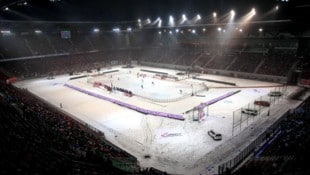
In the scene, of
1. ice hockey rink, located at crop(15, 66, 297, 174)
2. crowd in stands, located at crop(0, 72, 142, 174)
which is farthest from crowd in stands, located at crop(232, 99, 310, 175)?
crowd in stands, located at crop(0, 72, 142, 174)

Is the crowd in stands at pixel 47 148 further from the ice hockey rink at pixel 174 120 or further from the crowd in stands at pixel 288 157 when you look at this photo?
the crowd in stands at pixel 288 157

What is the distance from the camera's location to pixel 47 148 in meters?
15.5

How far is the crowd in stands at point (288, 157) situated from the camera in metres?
12.9

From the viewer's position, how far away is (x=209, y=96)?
40.3 m

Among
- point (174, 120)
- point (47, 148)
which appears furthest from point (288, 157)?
point (174, 120)

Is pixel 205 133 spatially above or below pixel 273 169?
below

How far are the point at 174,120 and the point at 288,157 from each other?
16.3 meters

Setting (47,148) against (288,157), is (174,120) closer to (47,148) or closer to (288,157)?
(288,157)

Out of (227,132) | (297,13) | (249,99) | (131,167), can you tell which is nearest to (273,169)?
(131,167)

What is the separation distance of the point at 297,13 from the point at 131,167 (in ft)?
156

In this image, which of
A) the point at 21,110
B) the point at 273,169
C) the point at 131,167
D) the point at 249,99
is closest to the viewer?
the point at 273,169

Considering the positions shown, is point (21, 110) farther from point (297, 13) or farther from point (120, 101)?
point (297, 13)

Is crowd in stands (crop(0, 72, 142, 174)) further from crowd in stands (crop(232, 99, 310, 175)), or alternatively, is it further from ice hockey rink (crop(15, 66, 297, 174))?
crowd in stands (crop(232, 99, 310, 175))

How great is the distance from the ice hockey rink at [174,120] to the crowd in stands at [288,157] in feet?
14.1
